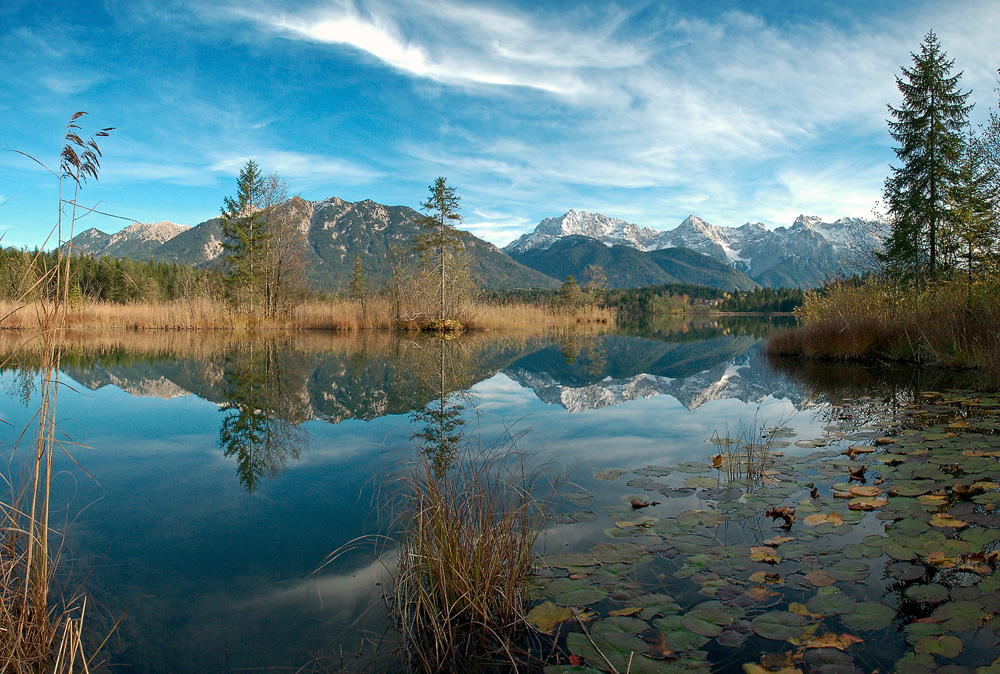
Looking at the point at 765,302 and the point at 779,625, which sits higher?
the point at 765,302

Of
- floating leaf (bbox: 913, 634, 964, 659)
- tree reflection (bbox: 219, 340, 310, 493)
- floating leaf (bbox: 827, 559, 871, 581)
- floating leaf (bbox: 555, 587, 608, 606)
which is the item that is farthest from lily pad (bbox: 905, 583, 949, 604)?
tree reflection (bbox: 219, 340, 310, 493)

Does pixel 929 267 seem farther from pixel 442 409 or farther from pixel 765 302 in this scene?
pixel 765 302

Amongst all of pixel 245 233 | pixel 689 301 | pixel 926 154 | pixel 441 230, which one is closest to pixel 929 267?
pixel 926 154

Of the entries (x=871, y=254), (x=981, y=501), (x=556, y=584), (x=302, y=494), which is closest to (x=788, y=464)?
(x=981, y=501)

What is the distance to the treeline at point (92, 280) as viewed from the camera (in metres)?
2.13

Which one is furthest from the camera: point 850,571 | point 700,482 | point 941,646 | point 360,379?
point 360,379

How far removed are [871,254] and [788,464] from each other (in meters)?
23.0

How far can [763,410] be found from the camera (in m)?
7.00

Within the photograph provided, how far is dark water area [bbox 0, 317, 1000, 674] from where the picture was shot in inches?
81.5

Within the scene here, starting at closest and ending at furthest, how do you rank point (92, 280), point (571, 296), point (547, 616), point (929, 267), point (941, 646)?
point (941, 646) < point (547, 616) < point (92, 280) < point (929, 267) < point (571, 296)

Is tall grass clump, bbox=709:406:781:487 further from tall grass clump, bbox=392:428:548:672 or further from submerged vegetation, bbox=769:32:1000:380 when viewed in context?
submerged vegetation, bbox=769:32:1000:380

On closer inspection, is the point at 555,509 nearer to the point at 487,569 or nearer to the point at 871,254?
the point at 487,569

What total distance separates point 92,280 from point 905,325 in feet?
58.3

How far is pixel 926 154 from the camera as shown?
19438 millimetres
